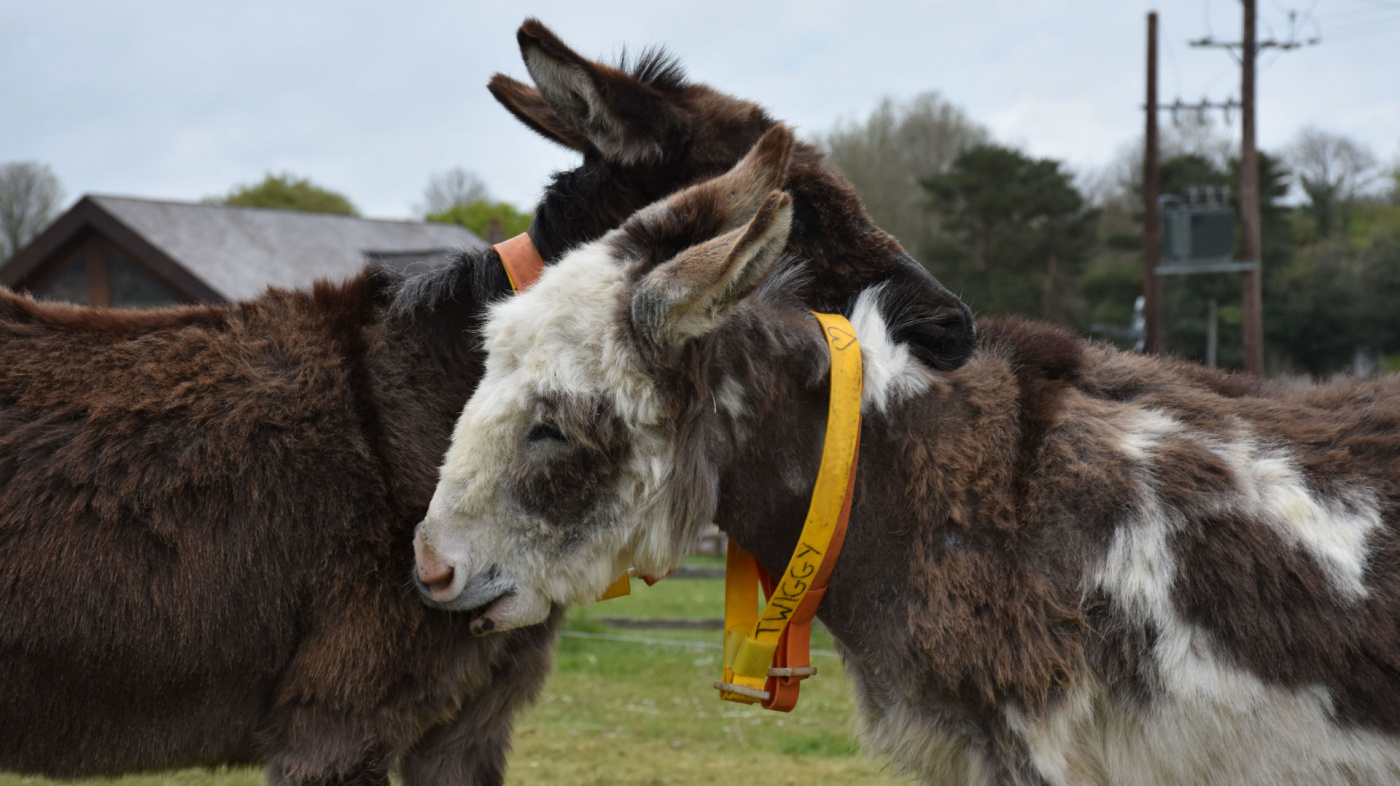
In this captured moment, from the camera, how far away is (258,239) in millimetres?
22922

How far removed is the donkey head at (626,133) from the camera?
131 inches

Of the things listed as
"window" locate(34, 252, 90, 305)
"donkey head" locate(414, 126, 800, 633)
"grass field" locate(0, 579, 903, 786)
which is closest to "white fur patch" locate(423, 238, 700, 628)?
"donkey head" locate(414, 126, 800, 633)

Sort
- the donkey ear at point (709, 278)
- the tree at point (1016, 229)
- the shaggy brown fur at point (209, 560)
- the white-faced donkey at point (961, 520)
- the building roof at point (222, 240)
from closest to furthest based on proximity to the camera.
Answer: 1. the donkey ear at point (709, 278)
2. the white-faced donkey at point (961, 520)
3. the shaggy brown fur at point (209, 560)
4. the building roof at point (222, 240)
5. the tree at point (1016, 229)

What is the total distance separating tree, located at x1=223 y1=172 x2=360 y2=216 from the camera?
1869 inches

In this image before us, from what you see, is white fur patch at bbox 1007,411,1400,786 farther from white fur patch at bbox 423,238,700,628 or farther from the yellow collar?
white fur patch at bbox 423,238,700,628

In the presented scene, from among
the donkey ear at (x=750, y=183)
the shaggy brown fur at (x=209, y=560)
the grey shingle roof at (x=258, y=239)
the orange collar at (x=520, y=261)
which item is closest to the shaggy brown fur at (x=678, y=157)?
the orange collar at (x=520, y=261)

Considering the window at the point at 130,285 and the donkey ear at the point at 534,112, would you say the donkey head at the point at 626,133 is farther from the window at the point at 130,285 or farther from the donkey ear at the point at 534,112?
the window at the point at 130,285

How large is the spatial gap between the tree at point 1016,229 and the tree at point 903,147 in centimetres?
313

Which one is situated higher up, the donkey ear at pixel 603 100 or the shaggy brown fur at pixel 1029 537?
the donkey ear at pixel 603 100

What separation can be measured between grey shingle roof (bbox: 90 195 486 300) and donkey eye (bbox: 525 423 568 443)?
15.5 m

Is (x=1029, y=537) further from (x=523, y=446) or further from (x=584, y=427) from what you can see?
(x=523, y=446)

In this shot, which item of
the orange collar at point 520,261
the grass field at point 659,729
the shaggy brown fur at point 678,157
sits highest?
the shaggy brown fur at point 678,157

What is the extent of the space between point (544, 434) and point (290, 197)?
49.6 metres

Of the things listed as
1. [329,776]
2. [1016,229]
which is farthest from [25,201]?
[329,776]
